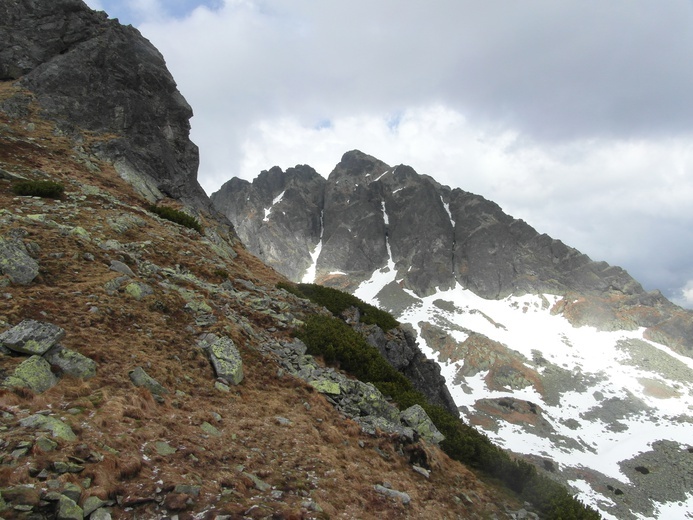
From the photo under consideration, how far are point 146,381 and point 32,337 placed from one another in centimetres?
274

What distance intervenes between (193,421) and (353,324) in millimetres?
17143

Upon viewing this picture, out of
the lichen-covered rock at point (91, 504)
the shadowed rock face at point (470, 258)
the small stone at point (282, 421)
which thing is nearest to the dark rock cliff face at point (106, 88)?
the small stone at point (282, 421)

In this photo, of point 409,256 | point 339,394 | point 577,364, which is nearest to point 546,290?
point 577,364

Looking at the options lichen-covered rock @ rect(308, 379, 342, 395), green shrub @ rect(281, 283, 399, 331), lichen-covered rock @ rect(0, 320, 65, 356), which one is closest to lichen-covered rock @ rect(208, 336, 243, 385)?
lichen-covered rock @ rect(308, 379, 342, 395)

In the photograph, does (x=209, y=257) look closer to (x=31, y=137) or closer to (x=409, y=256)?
(x=31, y=137)

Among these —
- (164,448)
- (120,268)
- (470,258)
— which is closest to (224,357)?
(164,448)

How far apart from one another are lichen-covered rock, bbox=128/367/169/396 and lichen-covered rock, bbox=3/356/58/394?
1.65 meters

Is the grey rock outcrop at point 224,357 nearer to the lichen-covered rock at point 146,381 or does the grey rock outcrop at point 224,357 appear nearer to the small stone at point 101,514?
the lichen-covered rock at point 146,381

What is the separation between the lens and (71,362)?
891 cm

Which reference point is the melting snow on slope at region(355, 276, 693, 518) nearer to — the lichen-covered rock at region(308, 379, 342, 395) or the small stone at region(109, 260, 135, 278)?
the lichen-covered rock at region(308, 379, 342, 395)

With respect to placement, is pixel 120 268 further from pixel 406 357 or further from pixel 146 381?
pixel 406 357

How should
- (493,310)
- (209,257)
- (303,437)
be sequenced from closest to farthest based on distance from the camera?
(303,437)
(209,257)
(493,310)

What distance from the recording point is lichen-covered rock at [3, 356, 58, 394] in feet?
25.5

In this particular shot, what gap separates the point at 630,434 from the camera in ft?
279
